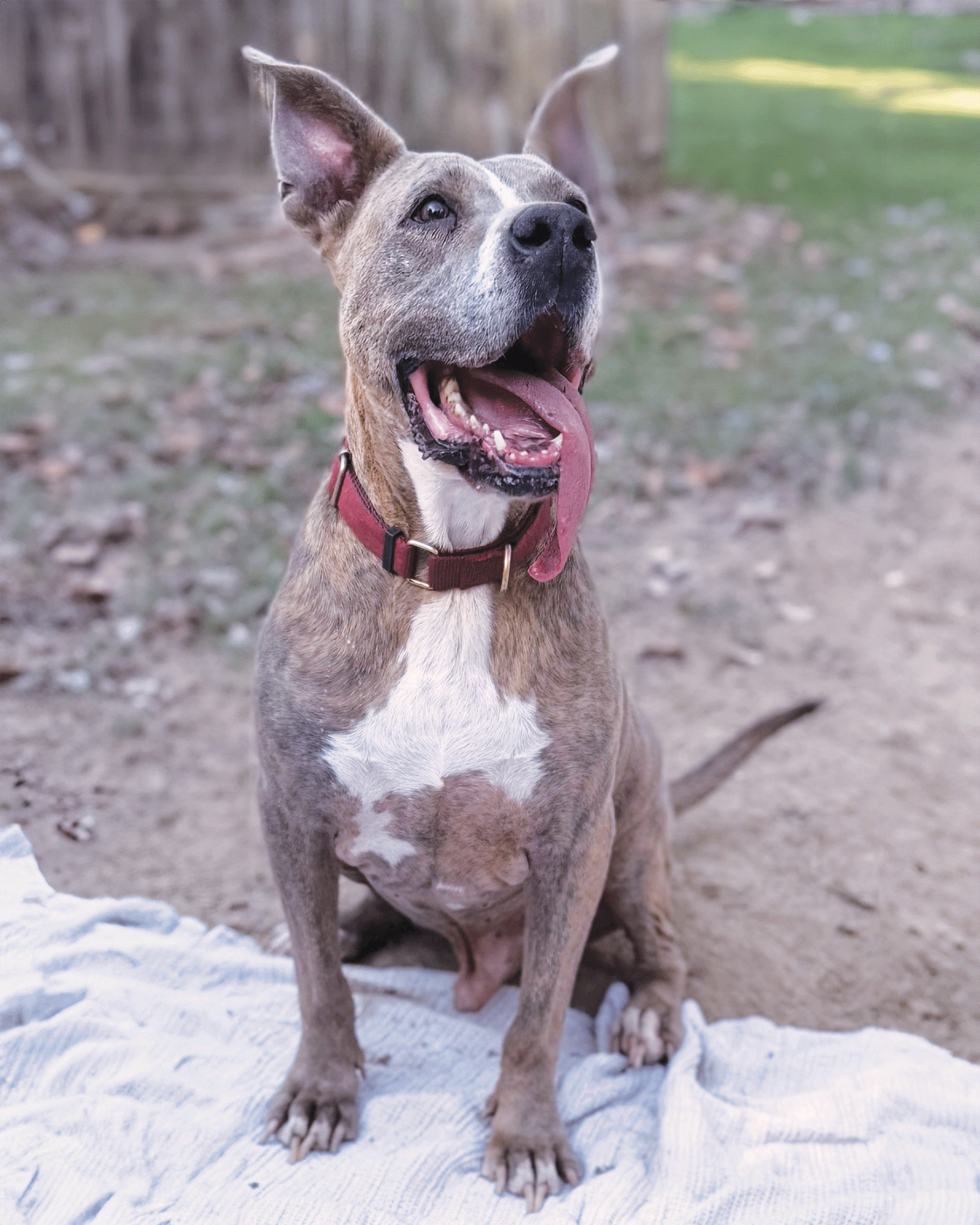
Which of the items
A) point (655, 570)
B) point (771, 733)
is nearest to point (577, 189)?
point (771, 733)

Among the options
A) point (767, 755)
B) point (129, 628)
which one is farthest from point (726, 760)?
point (129, 628)

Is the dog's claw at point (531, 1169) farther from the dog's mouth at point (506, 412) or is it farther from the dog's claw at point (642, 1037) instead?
the dog's mouth at point (506, 412)

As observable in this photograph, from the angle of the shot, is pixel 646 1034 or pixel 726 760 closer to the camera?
pixel 646 1034

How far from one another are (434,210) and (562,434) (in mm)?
500

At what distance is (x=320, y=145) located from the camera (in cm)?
235

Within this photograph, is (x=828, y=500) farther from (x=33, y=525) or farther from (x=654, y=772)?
(x=33, y=525)

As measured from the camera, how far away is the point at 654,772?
2.75 meters

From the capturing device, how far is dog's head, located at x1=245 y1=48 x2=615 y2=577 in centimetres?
199

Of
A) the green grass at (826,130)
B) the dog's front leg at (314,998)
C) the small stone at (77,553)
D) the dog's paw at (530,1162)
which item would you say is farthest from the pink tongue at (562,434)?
the green grass at (826,130)

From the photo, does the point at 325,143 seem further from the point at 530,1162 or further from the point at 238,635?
the point at 238,635

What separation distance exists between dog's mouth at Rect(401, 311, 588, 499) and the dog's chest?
273mm

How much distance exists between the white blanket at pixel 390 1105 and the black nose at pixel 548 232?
166 cm

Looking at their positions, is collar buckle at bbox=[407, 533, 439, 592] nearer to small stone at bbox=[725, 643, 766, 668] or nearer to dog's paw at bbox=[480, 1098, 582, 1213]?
dog's paw at bbox=[480, 1098, 582, 1213]

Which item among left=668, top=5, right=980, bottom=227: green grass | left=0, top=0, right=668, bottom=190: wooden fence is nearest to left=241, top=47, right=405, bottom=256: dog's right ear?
left=0, top=0, right=668, bottom=190: wooden fence
